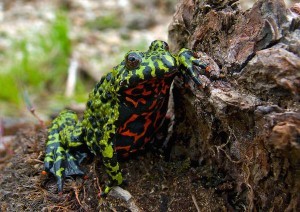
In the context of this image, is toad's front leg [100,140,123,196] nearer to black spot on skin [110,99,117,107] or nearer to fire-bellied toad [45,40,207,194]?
fire-bellied toad [45,40,207,194]

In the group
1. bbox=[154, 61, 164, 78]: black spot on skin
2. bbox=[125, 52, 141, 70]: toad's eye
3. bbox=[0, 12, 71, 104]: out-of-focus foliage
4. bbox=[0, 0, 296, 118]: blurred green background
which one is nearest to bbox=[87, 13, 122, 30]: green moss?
bbox=[0, 0, 296, 118]: blurred green background

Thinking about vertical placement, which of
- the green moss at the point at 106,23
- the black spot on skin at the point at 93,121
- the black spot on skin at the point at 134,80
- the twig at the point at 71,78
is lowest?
the black spot on skin at the point at 93,121

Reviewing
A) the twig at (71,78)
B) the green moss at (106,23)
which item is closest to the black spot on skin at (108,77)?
the twig at (71,78)

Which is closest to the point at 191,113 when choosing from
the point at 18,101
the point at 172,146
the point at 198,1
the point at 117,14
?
the point at 172,146

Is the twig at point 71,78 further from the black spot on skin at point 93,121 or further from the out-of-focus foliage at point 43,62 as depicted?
the black spot on skin at point 93,121

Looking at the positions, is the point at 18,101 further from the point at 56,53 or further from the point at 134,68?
the point at 134,68

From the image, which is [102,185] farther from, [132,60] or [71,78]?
[71,78]
